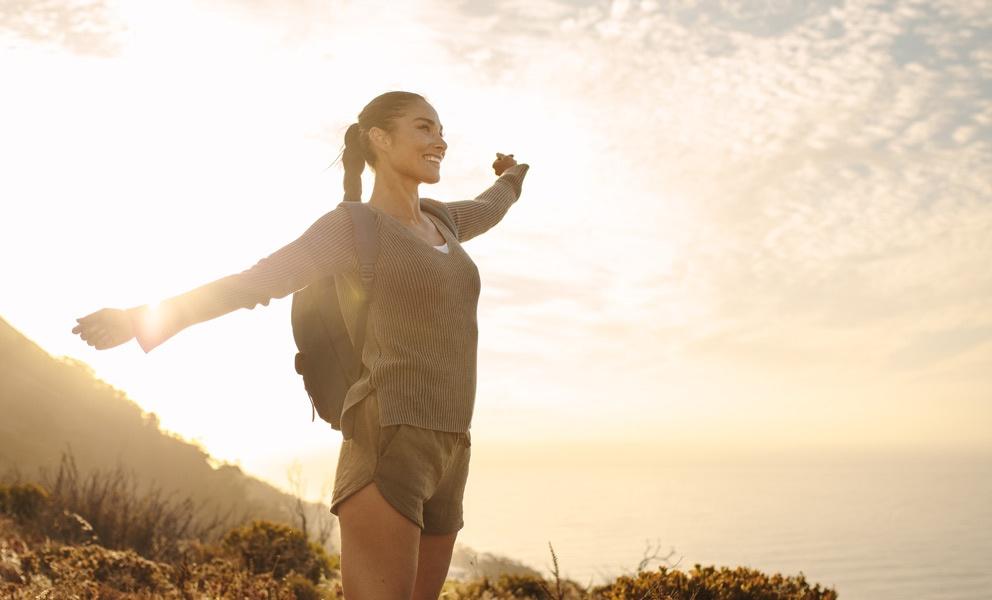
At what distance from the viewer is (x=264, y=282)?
8.39ft

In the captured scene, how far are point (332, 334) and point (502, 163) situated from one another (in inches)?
73.5

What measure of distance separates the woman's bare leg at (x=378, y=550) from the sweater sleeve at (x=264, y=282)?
0.64m

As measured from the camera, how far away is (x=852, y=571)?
134 meters

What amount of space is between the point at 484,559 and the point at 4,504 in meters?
5.44

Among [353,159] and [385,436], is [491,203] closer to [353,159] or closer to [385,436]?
[353,159]

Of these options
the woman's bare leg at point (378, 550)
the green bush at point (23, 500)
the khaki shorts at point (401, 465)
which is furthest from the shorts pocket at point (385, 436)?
the green bush at point (23, 500)

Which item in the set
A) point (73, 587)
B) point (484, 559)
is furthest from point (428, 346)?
point (484, 559)

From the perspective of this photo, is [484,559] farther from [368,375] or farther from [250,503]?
[250,503]

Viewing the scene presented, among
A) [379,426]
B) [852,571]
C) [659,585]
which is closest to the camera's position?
[379,426]

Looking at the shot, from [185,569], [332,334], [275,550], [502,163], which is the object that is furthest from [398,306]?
[275,550]

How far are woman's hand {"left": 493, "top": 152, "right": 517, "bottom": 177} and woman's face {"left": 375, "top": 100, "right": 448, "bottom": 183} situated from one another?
1.32 meters

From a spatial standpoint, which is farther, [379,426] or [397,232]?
[397,232]

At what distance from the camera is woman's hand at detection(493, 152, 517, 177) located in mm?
4426

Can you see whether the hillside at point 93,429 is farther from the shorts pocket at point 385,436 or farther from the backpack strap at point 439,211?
the shorts pocket at point 385,436
